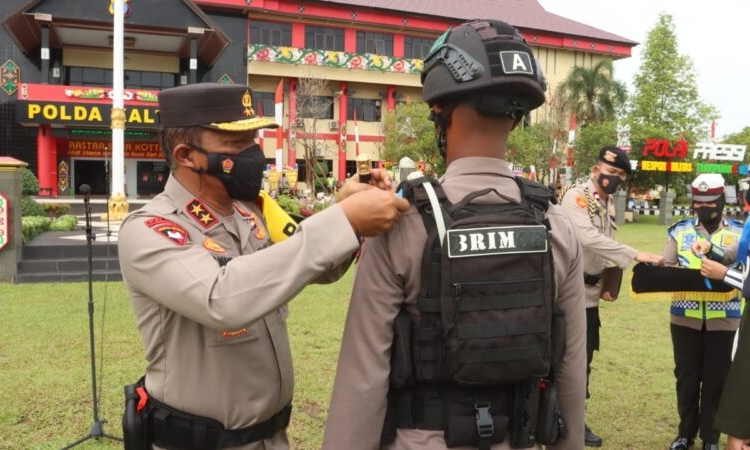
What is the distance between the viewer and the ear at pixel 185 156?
2.09 metres

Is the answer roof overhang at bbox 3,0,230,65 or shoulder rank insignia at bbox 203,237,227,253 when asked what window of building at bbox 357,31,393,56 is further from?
shoulder rank insignia at bbox 203,237,227,253

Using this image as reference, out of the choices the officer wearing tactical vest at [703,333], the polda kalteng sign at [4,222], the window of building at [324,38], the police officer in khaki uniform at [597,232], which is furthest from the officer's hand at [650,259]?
the window of building at [324,38]

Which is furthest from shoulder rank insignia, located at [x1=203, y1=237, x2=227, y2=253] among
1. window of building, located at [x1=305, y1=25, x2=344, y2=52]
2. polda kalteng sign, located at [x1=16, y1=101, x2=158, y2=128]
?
window of building, located at [x1=305, y1=25, x2=344, y2=52]

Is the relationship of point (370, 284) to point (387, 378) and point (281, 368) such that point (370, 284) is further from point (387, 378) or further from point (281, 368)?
point (281, 368)

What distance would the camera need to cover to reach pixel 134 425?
2008 millimetres

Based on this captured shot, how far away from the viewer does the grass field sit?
4316 mm

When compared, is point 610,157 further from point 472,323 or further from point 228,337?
point 228,337

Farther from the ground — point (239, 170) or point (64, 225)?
point (239, 170)

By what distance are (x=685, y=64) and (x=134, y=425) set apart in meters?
37.8

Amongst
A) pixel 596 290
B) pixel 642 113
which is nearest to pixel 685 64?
pixel 642 113

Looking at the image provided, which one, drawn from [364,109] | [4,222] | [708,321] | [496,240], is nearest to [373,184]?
[496,240]

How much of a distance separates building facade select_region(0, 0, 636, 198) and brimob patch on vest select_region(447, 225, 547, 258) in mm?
17889

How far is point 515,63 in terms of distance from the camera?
64.6 inches

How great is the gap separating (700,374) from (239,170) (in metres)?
3.66
